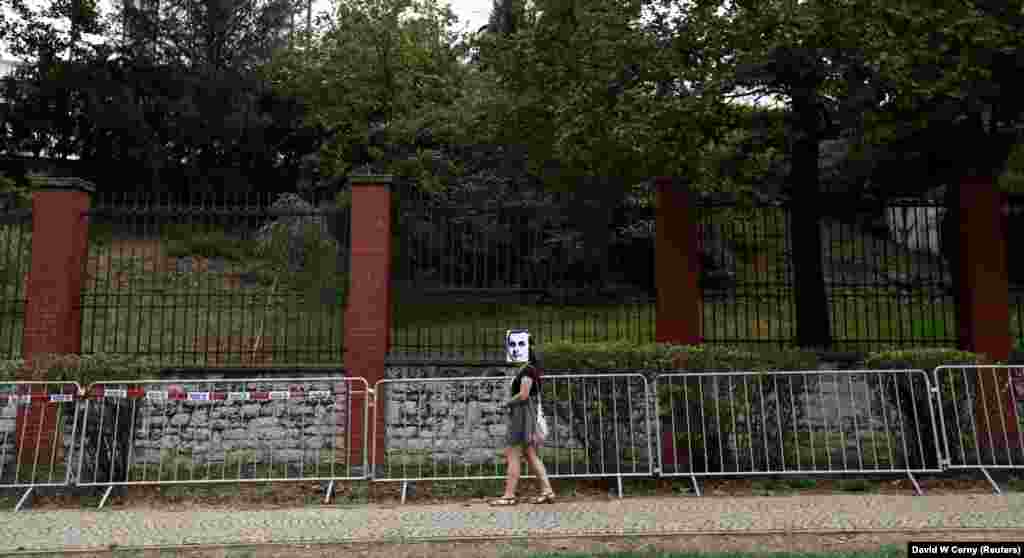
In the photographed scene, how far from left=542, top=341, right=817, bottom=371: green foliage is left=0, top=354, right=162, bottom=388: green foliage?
4.43 m

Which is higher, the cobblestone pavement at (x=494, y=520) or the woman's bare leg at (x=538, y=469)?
the woman's bare leg at (x=538, y=469)

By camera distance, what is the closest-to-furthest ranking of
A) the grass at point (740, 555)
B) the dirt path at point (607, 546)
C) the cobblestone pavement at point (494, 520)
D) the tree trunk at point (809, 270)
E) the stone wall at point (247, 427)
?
the grass at point (740, 555) < the dirt path at point (607, 546) < the cobblestone pavement at point (494, 520) < the stone wall at point (247, 427) < the tree trunk at point (809, 270)

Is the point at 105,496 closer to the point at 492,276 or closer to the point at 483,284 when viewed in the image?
the point at 483,284

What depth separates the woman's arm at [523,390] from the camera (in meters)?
7.02

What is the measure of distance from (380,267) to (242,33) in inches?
818

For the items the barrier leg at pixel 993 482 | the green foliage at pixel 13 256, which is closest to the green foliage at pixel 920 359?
the barrier leg at pixel 993 482

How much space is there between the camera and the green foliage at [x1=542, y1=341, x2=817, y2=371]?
7672mm

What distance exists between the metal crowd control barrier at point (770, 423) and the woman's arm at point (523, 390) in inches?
54.7

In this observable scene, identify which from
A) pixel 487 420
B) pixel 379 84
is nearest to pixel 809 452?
pixel 487 420

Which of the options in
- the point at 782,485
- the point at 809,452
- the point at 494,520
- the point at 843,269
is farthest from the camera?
the point at 843,269

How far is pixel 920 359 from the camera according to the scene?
7.62 meters

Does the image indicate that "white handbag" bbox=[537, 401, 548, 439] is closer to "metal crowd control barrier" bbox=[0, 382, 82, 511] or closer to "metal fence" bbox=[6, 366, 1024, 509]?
"metal fence" bbox=[6, 366, 1024, 509]

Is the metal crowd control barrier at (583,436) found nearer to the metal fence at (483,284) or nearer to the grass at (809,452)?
the grass at (809,452)

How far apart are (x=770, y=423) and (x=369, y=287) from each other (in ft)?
16.8
